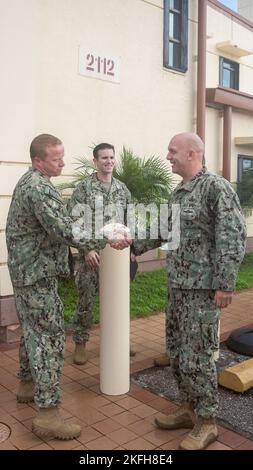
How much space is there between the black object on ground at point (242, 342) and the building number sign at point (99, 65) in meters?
4.02

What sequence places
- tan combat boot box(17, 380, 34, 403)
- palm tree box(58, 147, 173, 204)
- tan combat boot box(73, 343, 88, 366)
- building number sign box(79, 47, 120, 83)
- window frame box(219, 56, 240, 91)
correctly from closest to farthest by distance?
tan combat boot box(17, 380, 34, 403)
tan combat boot box(73, 343, 88, 366)
palm tree box(58, 147, 173, 204)
building number sign box(79, 47, 120, 83)
window frame box(219, 56, 240, 91)

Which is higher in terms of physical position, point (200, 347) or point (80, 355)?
point (200, 347)

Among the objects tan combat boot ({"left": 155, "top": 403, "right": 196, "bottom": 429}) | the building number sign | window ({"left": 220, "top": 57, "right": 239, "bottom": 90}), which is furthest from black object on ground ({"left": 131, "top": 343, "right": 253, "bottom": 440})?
window ({"left": 220, "top": 57, "right": 239, "bottom": 90})

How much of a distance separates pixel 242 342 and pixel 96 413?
5.87 ft

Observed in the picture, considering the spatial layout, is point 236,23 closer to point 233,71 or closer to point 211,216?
point 233,71

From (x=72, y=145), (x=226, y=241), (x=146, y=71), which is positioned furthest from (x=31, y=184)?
(x=146, y=71)

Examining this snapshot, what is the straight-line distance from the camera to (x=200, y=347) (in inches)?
109

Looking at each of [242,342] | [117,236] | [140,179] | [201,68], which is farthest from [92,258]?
[201,68]

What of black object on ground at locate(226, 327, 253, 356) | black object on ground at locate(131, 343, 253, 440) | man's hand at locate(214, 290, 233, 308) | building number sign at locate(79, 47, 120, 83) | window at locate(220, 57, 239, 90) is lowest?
black object on ground at locate(131, 343, 253, 440)

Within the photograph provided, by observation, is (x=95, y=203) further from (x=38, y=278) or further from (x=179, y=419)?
(x=179, y=419)

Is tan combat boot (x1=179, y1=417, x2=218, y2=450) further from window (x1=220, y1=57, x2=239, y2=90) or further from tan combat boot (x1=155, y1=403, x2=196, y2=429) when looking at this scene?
window (x1=220, y1=57, x2=239, y2=90)

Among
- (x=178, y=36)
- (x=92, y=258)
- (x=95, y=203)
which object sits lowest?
(x=92, y=258)

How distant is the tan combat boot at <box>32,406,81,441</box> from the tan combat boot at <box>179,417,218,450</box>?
68cm

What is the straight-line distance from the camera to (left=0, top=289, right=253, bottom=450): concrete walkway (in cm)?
286
